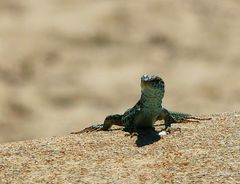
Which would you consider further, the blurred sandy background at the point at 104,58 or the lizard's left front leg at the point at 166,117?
the blurred sandy background at the point at 104,58

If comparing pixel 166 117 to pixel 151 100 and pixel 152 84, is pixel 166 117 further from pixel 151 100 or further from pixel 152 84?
pixel 152 84

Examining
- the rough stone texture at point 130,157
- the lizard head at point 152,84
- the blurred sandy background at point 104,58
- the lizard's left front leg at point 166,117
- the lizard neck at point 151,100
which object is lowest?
the rough stone texture at point 130,157

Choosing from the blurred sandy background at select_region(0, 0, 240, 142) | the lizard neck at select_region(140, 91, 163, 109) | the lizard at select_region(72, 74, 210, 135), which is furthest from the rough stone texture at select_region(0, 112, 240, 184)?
the blurred sandy background at select_region(0, 0, 240, 142)

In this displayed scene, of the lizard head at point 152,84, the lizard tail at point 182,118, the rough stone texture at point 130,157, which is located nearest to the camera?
the rough stone texture at point 130,157

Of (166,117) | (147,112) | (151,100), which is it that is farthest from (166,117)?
(151,100)

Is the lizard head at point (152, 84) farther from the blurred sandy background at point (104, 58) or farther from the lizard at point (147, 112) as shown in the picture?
the blurred sandy background at point (104, 58)

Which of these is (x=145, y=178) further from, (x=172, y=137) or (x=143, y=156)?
(x=172, y=137)

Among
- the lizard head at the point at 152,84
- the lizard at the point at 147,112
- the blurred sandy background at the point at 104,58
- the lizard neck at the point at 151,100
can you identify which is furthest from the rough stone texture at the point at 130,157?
the blurred sandy background at the point at 104,58

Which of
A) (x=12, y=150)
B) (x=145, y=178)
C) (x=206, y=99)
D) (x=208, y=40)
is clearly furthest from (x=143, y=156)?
(x=208, y=40)
